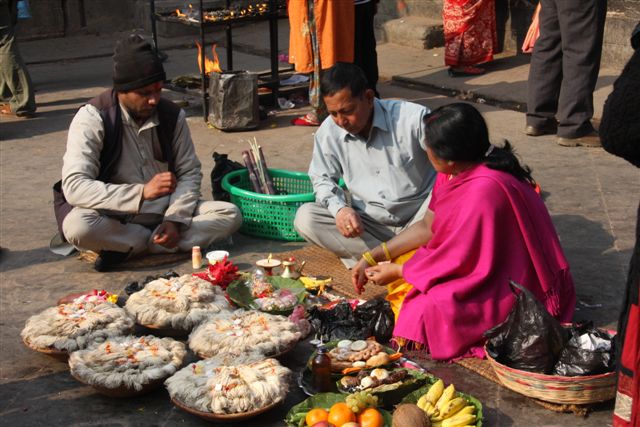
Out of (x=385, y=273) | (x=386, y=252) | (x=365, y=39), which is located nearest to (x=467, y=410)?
(x=385, y=273)

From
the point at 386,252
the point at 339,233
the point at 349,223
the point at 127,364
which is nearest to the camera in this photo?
the point at 127,364

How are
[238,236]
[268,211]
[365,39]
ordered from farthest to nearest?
[365,39], [238,236], [268,211]

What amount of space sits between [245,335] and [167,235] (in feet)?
4.69

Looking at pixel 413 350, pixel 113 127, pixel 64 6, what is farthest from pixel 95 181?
pixel 64 6

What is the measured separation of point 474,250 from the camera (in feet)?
13.8

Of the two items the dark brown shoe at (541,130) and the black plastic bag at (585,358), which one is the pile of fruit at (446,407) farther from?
the dark brown shoe at (541,130)

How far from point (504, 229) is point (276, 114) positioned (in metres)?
4.93

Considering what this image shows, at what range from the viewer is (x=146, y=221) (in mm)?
5617

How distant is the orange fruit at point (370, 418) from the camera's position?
3.54 metres

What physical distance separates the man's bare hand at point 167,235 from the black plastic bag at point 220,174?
789mm

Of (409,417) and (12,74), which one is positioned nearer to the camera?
(409,417)

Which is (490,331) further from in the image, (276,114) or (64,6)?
(64,6)

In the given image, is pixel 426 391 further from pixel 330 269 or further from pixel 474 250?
pixel 330 269

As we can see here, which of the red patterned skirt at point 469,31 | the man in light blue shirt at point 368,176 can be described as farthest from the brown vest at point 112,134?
the red patterned skirt at point 469,31
